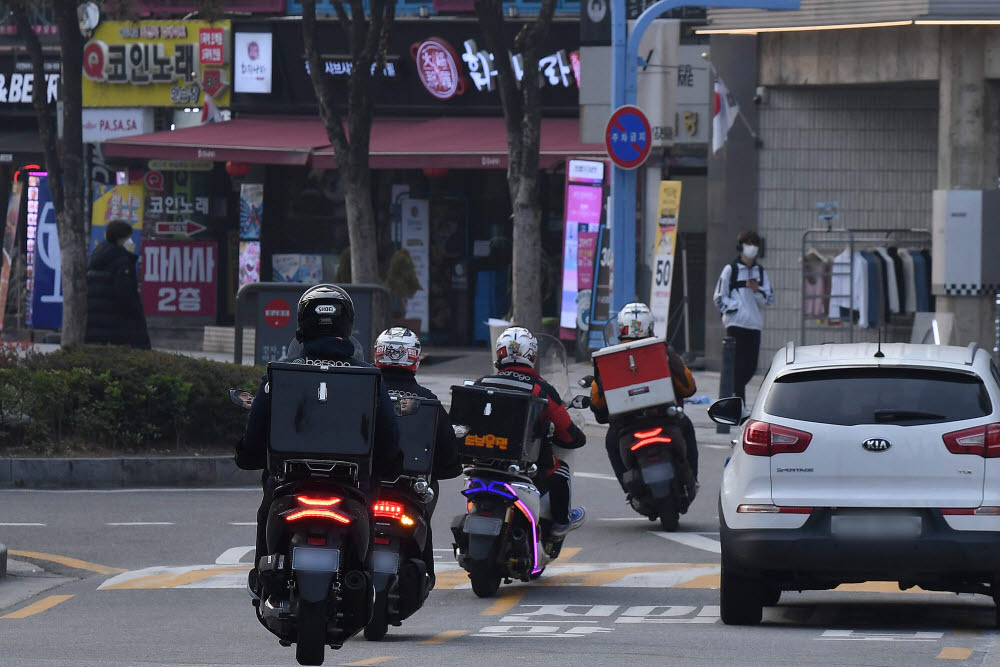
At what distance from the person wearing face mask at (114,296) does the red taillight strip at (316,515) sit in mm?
12249

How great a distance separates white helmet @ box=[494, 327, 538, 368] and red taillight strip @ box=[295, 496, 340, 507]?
3.96 m

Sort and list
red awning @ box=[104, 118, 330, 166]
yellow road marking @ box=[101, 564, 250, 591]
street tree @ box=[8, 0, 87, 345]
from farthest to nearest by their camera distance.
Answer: red awning @ box=[104, 118, 330, 166], street tree @ box=[8, 0, 87, 345], yellow road marking @ box=[101, 564, 250, 591]

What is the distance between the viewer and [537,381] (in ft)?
34.2

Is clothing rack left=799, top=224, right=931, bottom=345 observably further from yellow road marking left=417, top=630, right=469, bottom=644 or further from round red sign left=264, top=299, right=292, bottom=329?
yellow road marking left=417, top=630, right=469, bottom=644

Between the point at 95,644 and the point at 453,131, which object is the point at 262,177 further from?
the point at 95,644

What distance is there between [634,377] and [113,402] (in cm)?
470

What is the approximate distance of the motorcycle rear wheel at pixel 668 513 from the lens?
12.5m

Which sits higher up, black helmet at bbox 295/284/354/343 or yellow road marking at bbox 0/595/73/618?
black helmet at bbox 295/284/354/343

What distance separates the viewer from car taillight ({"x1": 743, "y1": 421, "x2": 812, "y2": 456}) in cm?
870

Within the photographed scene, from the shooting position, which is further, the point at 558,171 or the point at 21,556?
the point at 558,171

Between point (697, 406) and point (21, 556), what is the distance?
35.1ft

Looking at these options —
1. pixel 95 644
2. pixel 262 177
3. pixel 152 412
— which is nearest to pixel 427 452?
pixel 95 644

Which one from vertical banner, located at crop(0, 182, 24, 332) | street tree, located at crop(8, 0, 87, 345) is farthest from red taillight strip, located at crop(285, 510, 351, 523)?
vertical banner, located at crop(0, 182, 24, 332)

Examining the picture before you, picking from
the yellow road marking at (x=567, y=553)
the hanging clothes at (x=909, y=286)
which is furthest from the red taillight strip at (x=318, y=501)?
the hanging clothes at (x=909, y=286)
